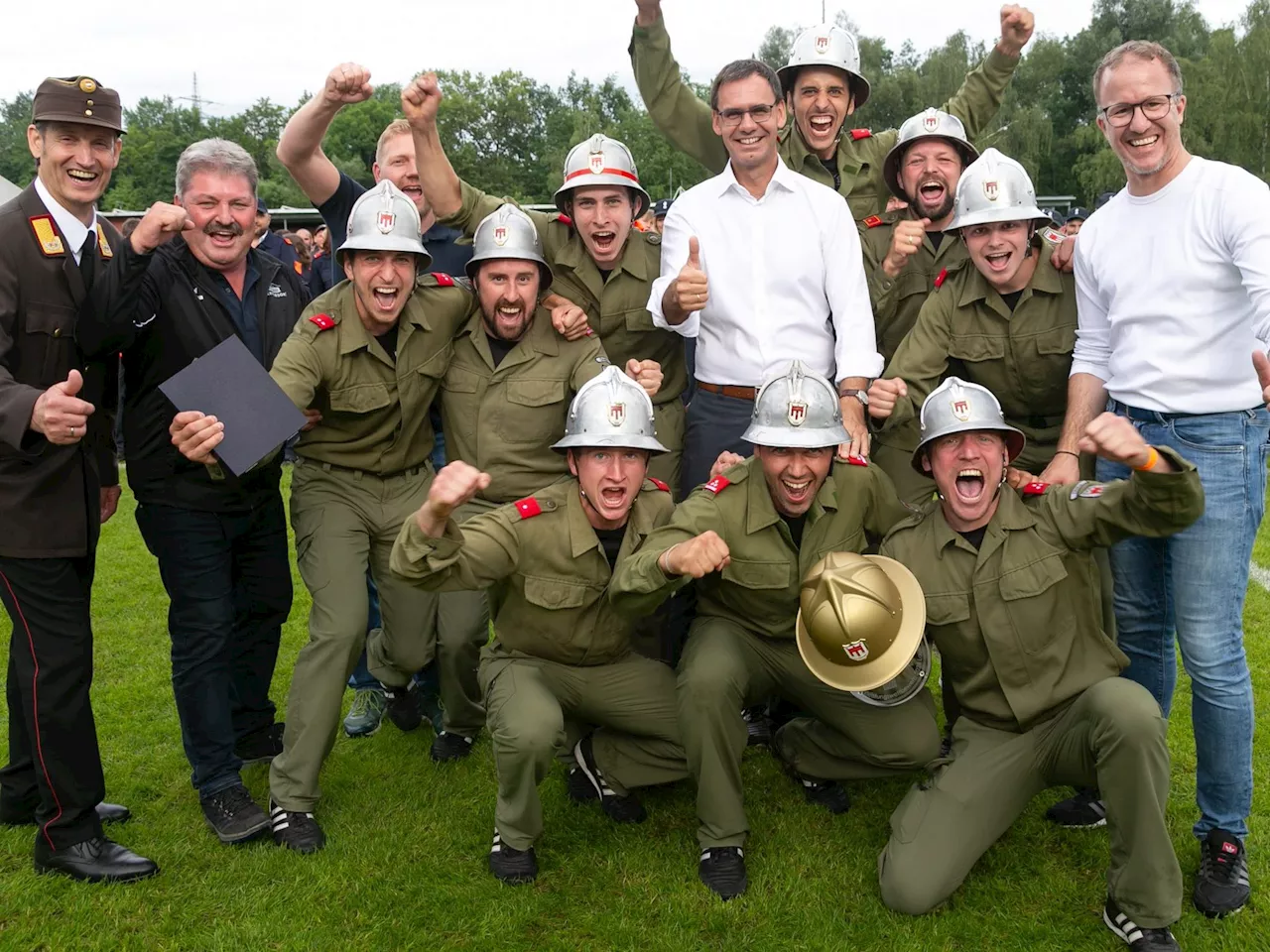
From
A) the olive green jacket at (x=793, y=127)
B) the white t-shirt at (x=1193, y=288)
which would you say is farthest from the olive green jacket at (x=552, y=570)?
the olive green jacket at (x=793, y=127)

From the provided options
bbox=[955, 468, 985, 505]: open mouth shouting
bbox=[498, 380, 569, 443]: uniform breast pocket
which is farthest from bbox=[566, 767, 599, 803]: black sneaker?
bbox=[955, 468, 985, 505]: open mouth shouting

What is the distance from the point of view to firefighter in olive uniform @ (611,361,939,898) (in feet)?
15.0

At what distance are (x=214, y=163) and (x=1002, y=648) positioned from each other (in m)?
4.01

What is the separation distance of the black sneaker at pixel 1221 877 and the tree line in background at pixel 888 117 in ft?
107

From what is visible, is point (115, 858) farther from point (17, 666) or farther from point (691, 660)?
point (691, 660)

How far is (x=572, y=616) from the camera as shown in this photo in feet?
15.8

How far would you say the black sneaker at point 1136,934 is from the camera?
3881 mm

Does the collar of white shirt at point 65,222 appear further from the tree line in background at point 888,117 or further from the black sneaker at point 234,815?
the tree line in background at point 888,117

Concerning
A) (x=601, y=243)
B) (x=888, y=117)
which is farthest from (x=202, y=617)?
(x=888, y=117)

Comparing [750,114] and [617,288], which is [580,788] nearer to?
[617,288]

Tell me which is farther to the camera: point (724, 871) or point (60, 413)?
point (724, 871)

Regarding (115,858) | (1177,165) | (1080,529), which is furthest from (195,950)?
(1177,165)

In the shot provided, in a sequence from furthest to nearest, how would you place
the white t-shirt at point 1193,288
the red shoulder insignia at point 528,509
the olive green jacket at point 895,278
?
the olive green jacket at point 895,278, the red shoulder insignia at point 528,509, the white t-shirt at point 1193,288

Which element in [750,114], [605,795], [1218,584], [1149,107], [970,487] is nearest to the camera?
[1149,107]
